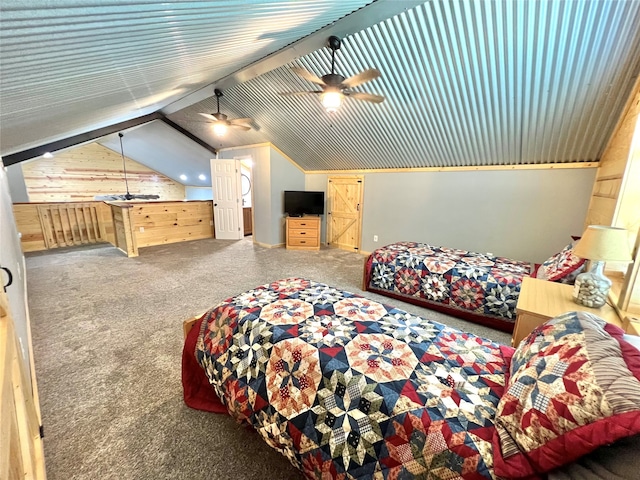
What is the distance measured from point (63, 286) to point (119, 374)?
8.38ft

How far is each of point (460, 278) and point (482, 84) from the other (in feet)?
6.86

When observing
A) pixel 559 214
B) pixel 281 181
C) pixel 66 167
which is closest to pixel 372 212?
pixel 281 181

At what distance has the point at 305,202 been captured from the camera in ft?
19.7

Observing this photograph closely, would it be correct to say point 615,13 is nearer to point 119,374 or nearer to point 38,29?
point 38,29

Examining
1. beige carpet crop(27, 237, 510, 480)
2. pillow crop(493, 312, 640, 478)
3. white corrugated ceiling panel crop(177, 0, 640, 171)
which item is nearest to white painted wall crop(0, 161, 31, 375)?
beige carpet crop(27, 237, 510, 480)

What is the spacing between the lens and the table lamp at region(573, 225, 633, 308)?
1.60 m

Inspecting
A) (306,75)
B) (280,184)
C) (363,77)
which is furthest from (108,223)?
(363,77)

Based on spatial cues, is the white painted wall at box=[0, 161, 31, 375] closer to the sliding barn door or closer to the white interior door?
the white interior door

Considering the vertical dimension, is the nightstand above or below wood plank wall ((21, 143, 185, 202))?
below

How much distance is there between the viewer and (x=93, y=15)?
0.89 metres

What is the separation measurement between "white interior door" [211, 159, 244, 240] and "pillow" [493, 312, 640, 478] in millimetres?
6514

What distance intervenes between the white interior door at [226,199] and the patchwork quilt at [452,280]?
431 cm

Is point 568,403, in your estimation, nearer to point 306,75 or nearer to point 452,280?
point 452,280

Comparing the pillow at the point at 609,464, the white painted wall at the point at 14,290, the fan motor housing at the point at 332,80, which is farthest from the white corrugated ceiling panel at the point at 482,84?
the white painted wall at the point at 14,290
